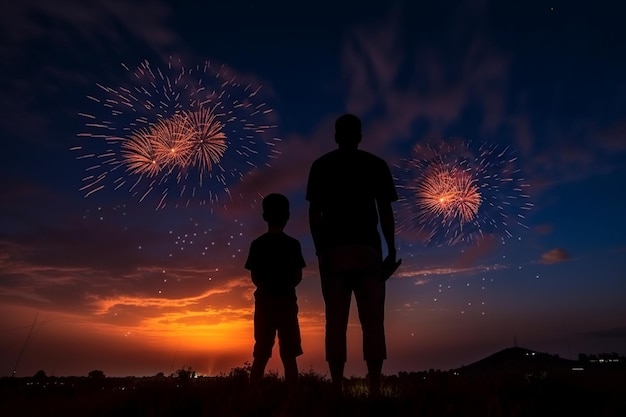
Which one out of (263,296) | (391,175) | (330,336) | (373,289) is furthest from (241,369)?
(391,175)

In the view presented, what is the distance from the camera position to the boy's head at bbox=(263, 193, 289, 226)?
25.2 feet

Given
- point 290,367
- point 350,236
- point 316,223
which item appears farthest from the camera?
point 290,367

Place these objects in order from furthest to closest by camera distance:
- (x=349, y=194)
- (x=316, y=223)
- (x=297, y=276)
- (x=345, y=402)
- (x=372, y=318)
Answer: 1. (x=297, y=276)
2. (x=316, y=223)
3. (x=349, y=194)
4. (x=372, y=318)
5. (x=345, y=402)

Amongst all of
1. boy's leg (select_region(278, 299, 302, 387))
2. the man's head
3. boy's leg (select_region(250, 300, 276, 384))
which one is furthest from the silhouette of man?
boy's leg (select_region(250, 300, 276, 384))

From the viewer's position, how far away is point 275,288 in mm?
7691

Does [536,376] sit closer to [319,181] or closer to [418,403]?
[418,403]

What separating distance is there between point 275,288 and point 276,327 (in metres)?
0.60

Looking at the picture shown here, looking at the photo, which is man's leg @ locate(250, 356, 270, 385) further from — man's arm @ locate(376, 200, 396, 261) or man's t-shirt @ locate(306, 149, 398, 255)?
man's arm @ locate(376, 200, 396, 261)

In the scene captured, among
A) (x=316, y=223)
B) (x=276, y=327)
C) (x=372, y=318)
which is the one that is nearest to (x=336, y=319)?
(x=372, y=318)

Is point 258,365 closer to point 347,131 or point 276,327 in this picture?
point 276,327

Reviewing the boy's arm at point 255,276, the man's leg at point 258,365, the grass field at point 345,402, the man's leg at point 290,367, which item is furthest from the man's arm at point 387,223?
the man's leg at point 258,365

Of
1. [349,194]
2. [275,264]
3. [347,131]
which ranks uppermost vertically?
[347,131]

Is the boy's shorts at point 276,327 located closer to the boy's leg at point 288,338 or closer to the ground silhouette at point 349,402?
the boy's leg at point 288,338

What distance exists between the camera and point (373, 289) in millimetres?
5969
